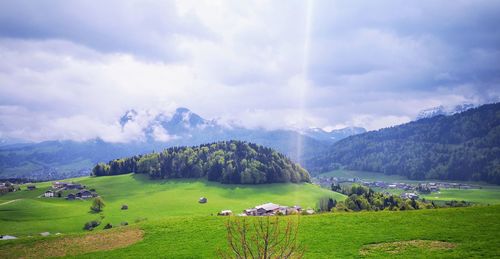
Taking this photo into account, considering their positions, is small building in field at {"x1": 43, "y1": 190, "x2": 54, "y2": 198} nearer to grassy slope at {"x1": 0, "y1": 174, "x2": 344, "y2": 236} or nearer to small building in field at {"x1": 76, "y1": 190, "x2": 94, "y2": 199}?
grassy slope at {"x1": 0, "y1": 174, "x2": 344, "y2": 236}

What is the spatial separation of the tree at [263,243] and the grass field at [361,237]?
2.66 meters

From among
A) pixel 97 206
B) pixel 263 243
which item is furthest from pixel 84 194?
pixel 263 243

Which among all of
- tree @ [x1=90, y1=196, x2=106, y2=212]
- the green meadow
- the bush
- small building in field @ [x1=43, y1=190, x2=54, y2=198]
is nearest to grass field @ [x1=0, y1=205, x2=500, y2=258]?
the green meadow

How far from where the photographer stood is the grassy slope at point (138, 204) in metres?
126

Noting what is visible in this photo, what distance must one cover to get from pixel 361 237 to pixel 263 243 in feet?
42.5

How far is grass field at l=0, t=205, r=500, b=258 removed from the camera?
38062mm

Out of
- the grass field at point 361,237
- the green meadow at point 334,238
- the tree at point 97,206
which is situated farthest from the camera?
the tree at point 97,206

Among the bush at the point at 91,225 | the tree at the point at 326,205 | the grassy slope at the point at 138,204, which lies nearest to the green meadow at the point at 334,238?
the bush at the point at 91,225

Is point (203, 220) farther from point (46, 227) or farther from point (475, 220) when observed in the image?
point (46, 227)

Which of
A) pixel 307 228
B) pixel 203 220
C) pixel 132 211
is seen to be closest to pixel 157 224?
pixel 203 220

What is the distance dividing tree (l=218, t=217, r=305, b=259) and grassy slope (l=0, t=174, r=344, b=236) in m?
92.5

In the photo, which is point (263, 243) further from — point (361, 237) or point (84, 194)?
point (84, 194)

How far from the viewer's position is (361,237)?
44.8 meters

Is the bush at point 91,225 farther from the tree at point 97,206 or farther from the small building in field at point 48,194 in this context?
the small building in field at point 48,194
